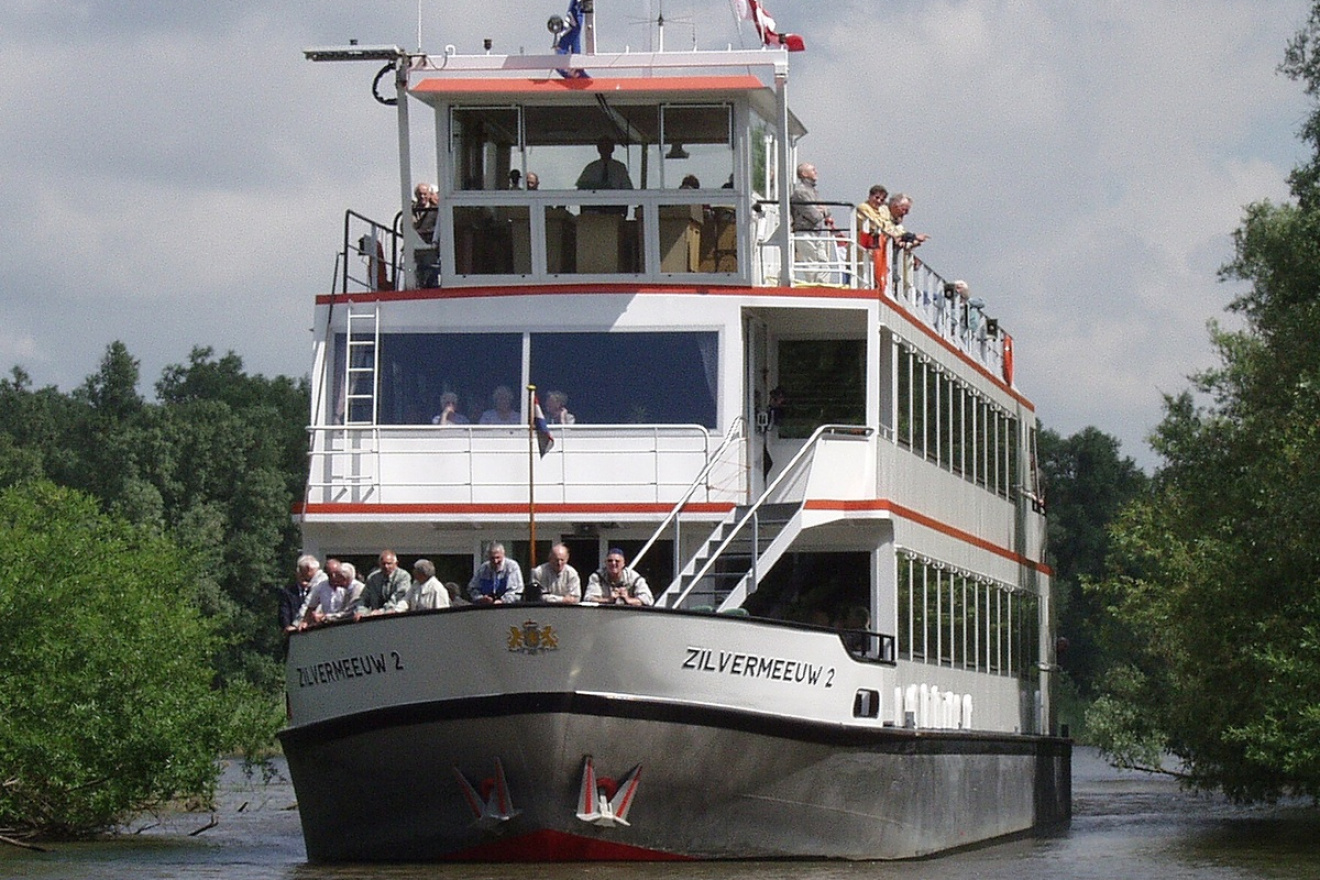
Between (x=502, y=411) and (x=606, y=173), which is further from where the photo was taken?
(x=606, y=173)

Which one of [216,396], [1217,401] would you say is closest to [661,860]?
[1217,401]

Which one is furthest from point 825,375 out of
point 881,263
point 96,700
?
point 96,700

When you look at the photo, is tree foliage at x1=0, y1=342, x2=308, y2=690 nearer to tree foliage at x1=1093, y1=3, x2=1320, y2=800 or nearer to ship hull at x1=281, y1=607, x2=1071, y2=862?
tree foliage at x1=1093, y1=3, x2=1320, y2=800

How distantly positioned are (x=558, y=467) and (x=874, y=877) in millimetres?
4685

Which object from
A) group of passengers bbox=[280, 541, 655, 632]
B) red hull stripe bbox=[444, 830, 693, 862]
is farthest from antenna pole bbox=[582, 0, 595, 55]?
red hull stripe bbox=[444, 830, 693, 862]

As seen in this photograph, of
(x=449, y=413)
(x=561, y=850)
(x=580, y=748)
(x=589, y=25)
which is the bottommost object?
(x=561, y=850)

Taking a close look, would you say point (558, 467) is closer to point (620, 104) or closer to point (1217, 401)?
point (620, 104)

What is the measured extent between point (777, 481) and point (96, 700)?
303 inches

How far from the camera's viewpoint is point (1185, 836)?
102 feet

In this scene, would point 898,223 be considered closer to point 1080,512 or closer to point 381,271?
point 381,271

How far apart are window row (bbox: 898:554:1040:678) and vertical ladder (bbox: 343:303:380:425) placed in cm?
485

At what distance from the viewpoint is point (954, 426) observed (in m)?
27.2

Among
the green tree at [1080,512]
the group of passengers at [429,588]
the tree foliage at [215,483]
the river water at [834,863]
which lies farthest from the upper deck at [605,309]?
the green tree at [1080,512]

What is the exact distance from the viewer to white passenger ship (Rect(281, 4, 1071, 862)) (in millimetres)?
19188
